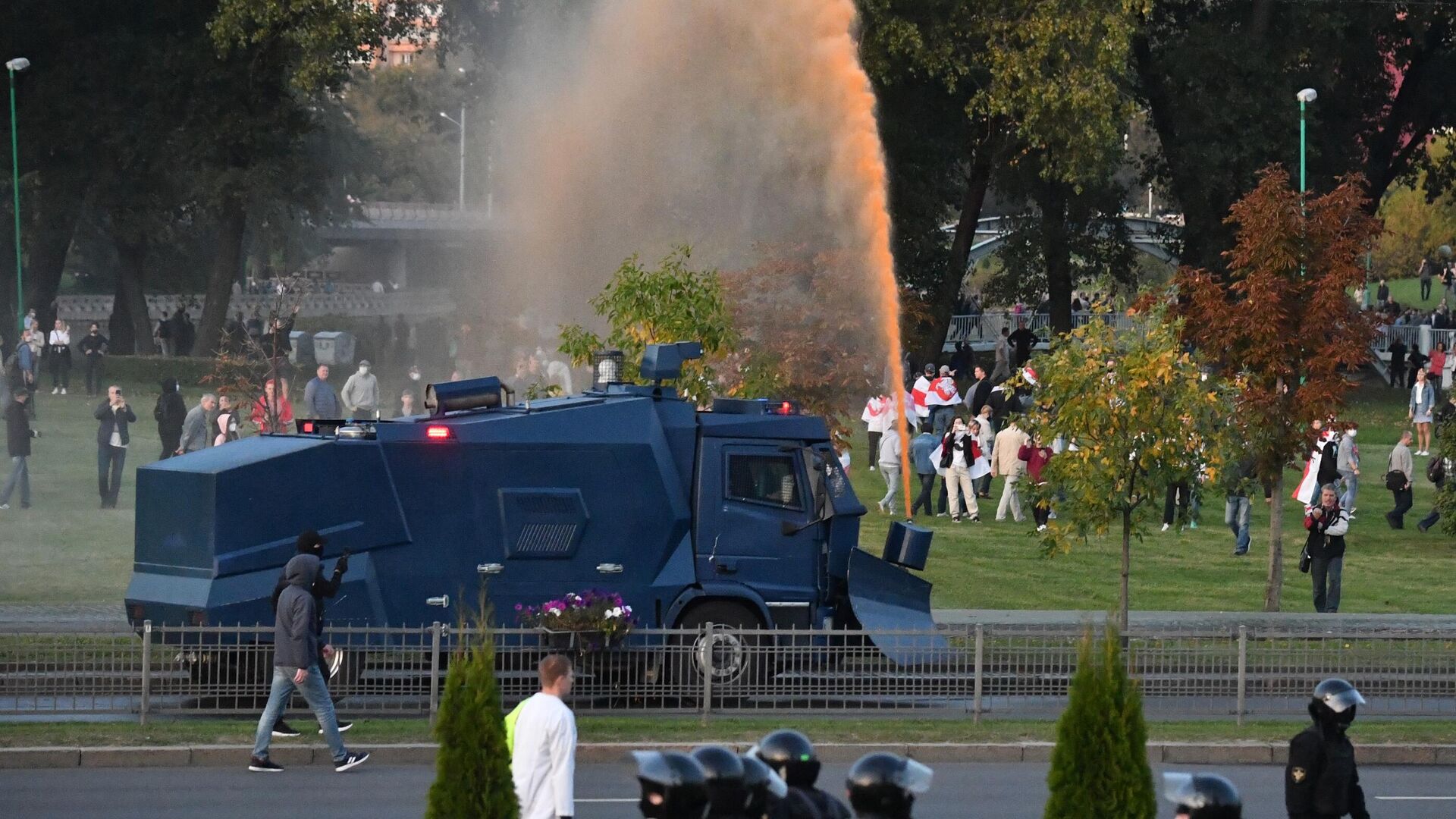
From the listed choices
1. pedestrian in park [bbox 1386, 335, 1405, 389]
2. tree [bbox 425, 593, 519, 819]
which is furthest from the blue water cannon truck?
pedestrian in park [bbox 1386, 335, 1405, 389]

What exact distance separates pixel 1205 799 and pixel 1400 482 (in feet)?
75.1

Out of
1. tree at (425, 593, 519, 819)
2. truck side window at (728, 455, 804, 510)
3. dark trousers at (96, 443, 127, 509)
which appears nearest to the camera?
tree at (425, 593, 519, 819)

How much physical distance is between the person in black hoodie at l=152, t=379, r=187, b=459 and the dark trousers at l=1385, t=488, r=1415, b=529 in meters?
17.2

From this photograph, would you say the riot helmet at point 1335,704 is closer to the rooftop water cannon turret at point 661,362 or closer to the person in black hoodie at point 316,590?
the person in black hoodie at point 316,590

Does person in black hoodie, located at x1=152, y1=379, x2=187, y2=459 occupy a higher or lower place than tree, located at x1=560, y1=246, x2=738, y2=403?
lower

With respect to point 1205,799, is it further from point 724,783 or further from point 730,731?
point 730,731

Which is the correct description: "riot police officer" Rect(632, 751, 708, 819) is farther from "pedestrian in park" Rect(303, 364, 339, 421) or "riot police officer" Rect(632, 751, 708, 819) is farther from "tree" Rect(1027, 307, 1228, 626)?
"pedestrian in park" Rect(303, 364, 339, 421)

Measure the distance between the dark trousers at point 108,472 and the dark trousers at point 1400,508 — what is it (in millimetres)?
17808

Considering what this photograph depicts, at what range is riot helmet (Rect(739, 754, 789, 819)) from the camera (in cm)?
685

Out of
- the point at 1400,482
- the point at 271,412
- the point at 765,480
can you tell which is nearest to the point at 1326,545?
the point at 1400,482

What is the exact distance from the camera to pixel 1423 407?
3488 centimetres

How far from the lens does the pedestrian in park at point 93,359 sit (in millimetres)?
41219

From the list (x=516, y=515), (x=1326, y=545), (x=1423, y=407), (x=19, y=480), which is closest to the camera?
(x=516, y=515)

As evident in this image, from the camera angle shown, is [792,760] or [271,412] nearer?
[792,760]
